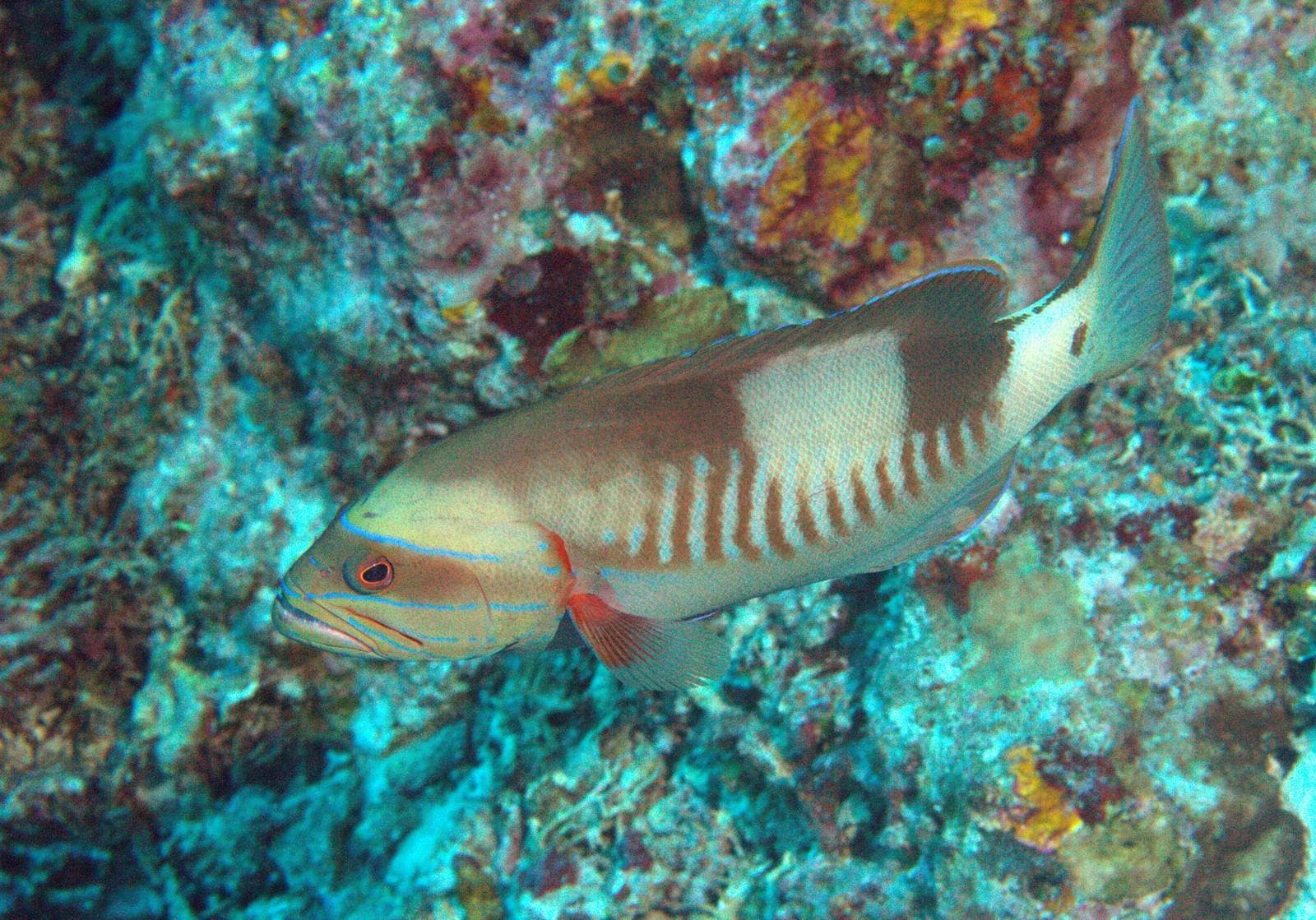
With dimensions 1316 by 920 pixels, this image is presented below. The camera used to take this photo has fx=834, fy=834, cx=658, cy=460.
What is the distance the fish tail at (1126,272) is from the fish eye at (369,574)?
6.42ft

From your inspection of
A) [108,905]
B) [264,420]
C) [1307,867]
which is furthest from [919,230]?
[108,905]

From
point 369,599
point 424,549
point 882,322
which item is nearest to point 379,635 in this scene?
point 369,599

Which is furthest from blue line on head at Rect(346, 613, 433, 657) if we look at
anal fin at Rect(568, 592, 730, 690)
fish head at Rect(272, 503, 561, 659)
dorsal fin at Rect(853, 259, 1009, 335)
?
dorsal fin at Rect(853, 259, 1009, 335)

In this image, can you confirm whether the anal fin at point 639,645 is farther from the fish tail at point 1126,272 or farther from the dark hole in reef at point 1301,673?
the dark hole in reef at point 1301,673

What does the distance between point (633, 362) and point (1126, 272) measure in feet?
6.95

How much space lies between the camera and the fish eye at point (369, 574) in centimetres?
212

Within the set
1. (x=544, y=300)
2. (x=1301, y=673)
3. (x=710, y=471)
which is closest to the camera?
(x=710, y=471)

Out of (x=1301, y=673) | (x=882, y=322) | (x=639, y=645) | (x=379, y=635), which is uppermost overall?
(x=882, y=322)

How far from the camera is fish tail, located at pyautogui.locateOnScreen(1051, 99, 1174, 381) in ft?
7.31

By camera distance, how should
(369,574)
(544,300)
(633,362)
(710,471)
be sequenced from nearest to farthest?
(369,574), (710,471), (544,300), (633,362)

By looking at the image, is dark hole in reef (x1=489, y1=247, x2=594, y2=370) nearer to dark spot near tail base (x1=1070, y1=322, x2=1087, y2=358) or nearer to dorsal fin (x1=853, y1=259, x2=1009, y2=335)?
dorsal fin (x1=853, y1=259, x2=1009, y2=335)

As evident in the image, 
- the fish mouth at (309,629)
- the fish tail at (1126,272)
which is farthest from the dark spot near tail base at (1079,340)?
the fish mouth at (309,629)

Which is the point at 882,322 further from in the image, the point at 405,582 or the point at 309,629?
the point at 309,629

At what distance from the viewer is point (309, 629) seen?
2154mm
